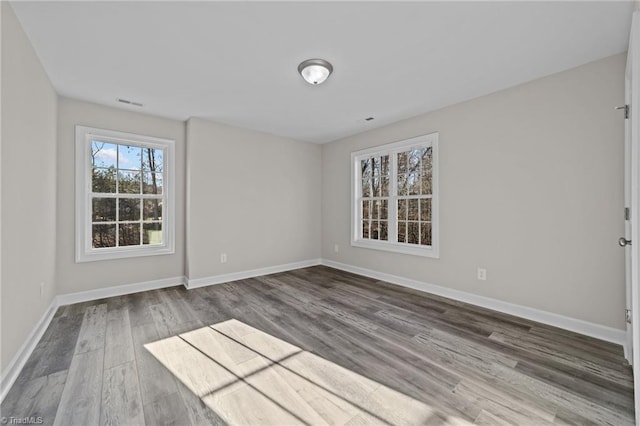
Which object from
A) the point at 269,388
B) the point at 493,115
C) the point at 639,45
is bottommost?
the point at 269,388

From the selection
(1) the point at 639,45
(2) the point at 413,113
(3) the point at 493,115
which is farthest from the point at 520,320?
(2) the point at 413,113

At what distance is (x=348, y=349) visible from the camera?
227cm

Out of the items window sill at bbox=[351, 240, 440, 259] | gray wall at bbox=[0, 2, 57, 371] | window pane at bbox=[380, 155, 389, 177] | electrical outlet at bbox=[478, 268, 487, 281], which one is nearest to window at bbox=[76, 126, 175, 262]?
gray wall at bbox=[0, 2, 57, 371]

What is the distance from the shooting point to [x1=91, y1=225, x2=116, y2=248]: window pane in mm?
3535

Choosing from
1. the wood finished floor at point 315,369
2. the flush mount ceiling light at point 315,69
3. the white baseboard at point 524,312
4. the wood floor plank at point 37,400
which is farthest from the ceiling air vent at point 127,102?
the white baseboard at point 524,312

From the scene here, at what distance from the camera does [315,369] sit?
6.52ft

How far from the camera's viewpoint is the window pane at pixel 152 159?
394 cm

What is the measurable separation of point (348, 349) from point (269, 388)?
76cm

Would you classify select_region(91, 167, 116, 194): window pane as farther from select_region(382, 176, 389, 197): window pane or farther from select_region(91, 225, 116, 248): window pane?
select_region(382, 176, 389, 197): window pane

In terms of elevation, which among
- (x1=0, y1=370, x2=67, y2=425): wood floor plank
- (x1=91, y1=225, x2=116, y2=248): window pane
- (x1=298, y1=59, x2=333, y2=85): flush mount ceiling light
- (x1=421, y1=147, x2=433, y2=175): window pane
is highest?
(x1=298, y1=59, x2=333, y2=85): flush mount ceiling light

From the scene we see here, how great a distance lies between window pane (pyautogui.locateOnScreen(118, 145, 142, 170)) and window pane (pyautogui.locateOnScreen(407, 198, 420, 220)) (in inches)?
159

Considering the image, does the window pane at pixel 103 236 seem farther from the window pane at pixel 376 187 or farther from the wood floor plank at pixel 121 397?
the window pane at pixel 376 187

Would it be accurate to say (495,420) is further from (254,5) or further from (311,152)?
(311,152)

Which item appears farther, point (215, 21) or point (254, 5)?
point (215, 21)
